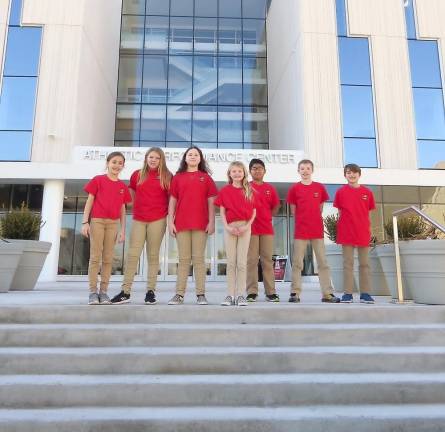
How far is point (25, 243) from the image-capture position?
7293 mm

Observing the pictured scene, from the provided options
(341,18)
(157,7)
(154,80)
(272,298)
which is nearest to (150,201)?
(272,298)

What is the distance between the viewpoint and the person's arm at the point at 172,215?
4723mm

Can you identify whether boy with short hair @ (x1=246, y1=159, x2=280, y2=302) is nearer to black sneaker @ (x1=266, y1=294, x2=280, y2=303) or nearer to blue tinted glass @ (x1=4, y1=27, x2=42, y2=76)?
black sneaker @ (x1=266, y1=294, x2=280, y2=303)

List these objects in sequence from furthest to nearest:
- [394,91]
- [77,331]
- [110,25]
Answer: [110,25]
[394,91]
[77,331]

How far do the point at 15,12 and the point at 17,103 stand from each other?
4033 millimetres

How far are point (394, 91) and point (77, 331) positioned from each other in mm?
17163

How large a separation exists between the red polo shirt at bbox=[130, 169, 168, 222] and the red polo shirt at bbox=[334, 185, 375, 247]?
7.82ft

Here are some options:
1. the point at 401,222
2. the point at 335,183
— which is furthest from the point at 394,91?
the point at 401,222

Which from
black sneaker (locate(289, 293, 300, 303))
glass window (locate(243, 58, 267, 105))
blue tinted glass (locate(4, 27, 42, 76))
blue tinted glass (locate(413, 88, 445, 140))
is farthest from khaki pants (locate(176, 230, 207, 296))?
glass window (locate(243, 58, 267, 105))

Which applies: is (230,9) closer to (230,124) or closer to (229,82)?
(229,82)

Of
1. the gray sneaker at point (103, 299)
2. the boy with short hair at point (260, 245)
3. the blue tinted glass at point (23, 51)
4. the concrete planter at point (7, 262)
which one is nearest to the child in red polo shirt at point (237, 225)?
the boy with short hair at point (260, 245)

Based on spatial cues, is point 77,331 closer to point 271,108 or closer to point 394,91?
point 394,91

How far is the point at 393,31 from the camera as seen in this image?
57.8ft

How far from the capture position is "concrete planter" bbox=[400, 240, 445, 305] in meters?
4.86
